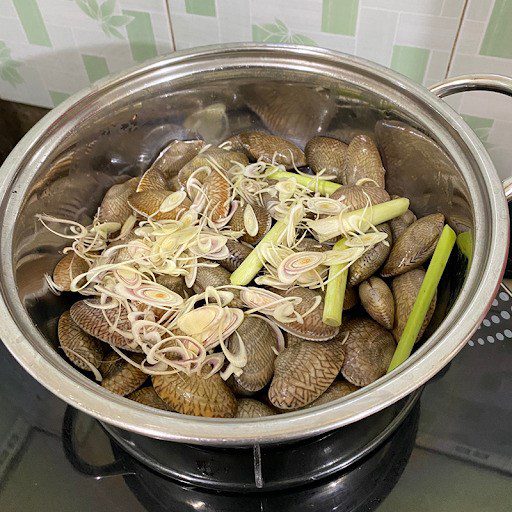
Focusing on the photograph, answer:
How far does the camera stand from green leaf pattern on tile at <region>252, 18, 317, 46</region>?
0.90 meters

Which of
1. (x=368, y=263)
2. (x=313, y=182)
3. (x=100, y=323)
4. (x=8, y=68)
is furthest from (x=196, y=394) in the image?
(x=8, y=68)

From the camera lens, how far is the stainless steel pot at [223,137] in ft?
1.68

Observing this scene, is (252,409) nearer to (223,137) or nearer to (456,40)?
(223,137)

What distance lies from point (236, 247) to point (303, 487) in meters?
0.30

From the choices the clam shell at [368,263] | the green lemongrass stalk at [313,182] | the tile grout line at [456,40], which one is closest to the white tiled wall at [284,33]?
the tile grout line at [456,40]

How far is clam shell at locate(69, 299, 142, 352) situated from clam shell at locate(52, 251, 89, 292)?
5 centimetres

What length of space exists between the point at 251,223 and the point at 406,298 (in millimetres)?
226

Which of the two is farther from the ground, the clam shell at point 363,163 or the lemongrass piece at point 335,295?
the clam shell at point 363,163

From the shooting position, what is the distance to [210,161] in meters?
0.85

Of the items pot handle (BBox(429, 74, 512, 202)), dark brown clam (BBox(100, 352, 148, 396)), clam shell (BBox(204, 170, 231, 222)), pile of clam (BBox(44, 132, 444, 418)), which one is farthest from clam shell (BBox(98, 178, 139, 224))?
pot handle (BBox(429, 74, 512, 202))

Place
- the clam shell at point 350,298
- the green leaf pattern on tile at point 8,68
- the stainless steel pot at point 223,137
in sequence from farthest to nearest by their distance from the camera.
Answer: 1. the green leaf pattern on tile at point 8,68
2. the clam shell at point 350,298
3. the stainless steel pot at point 223,137

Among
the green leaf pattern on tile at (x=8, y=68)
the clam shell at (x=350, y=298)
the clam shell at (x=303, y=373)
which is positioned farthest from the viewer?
the green leaf pattern on tile at (x=8, y=68)

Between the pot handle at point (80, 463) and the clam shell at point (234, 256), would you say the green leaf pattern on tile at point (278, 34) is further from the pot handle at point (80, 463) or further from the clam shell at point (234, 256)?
the pot handle at point (80, 463)

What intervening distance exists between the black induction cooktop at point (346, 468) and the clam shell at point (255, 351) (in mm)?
92
